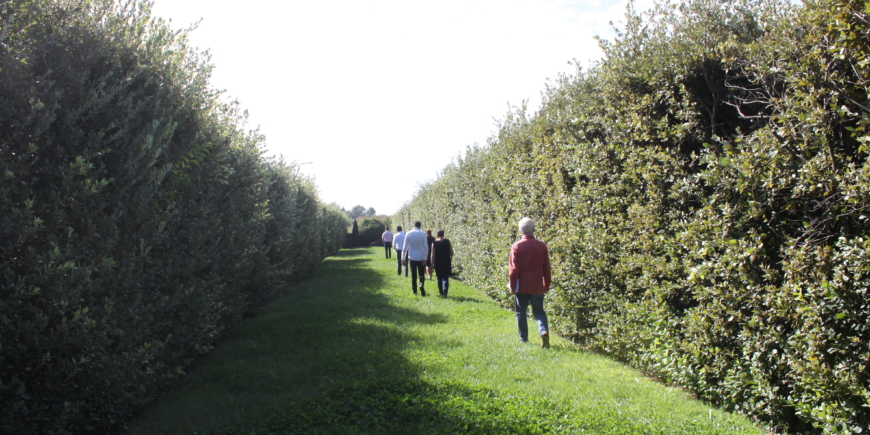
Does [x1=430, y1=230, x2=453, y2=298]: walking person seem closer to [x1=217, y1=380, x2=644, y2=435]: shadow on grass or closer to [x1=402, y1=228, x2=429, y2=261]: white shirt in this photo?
[x1=402, y1=228, x2=429, y2=261]: white shirt

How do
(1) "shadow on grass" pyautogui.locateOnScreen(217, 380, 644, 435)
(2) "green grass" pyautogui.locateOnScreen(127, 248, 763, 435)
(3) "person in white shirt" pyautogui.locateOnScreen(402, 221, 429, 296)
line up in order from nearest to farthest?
1. (1) "shadow on grass" pyautogui.locateOnScreen(217, 380, 644, 435)
2. (2) "green grass" pyautogui.locateOnScreen(127, 248, 763, 435)
3. (3) "person in white shirt" pyautogui.locateOnScreen(402, 221, 429, 296)

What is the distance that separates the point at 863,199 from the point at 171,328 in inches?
270

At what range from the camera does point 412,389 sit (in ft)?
18.1

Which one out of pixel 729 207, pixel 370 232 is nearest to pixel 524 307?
pixel 729 207

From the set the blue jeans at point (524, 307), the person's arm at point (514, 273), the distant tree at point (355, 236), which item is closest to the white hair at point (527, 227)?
the person's arm at point (514, 273)

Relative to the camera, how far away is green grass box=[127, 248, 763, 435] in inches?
182

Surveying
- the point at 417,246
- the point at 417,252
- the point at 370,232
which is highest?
the point at 370,232

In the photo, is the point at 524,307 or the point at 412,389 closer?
the point at 412,389

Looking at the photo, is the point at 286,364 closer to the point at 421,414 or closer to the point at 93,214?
the point at 421,414

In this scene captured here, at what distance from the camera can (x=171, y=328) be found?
6.09 m

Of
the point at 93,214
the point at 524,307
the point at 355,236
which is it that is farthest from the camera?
the point at 355,236

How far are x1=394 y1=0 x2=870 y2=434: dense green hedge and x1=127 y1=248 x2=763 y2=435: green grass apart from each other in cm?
57

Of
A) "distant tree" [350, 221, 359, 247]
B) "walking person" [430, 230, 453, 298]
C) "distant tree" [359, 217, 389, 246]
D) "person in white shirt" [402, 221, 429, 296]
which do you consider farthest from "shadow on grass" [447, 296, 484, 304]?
"distant tree" [350, 221, 359, 247]

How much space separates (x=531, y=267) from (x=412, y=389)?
3013mm
